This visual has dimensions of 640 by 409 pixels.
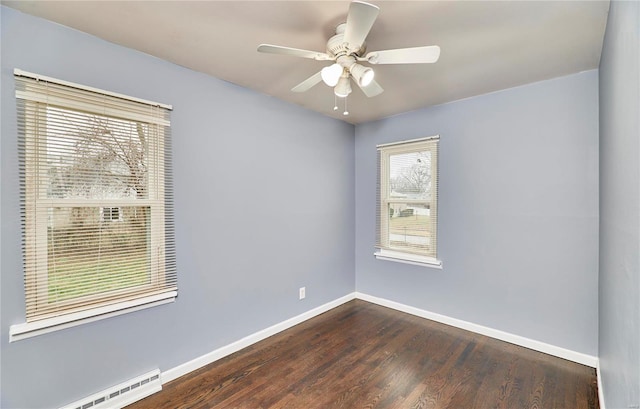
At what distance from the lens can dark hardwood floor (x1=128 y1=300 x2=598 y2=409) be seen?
6.41 ft

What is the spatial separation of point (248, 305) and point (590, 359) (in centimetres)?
298

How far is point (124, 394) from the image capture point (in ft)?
6.25

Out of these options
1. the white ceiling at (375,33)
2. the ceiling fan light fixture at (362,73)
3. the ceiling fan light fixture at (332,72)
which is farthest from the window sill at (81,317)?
the ceiling fan light fixture at (362,73)

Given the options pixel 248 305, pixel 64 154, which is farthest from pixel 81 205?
pixel 248 305

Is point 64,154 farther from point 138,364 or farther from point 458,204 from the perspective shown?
point 458,204

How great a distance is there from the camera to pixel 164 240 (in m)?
2.14

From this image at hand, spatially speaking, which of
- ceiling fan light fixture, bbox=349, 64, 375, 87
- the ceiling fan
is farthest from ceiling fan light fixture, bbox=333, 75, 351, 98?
ceiling fan light fixture, bbox=349, 64, 375, 87

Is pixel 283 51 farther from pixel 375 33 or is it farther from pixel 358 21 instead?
pixel 375 33

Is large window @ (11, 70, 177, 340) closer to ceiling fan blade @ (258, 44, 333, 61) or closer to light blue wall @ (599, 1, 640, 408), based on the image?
ceiling fan blade @ (258, 44, 333, 61)

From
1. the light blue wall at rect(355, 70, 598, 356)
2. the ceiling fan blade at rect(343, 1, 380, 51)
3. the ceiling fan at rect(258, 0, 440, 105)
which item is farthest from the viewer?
the light blue wall at rect(355, 70, 598, 356)

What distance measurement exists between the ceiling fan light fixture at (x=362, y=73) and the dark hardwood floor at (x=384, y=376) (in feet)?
6.98

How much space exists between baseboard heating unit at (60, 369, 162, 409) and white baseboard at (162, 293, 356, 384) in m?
0.09

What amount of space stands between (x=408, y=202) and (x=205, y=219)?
233cm

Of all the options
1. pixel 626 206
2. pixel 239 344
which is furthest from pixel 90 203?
pixel 626 206
